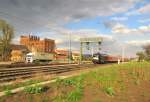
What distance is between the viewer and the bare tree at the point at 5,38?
7806 centimetres

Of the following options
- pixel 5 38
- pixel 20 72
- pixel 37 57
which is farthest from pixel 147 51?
pixel 20 72

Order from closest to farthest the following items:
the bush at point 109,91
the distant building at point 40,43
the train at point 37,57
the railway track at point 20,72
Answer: the bush at point 109,91 < the railway track at point 20,72 < the train at point 37,57 < the distant building at point 40,43

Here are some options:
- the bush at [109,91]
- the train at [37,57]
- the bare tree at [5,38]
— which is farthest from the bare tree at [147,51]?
the bush at [109,91]

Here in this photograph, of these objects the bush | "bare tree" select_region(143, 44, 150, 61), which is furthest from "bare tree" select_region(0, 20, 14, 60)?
the bush

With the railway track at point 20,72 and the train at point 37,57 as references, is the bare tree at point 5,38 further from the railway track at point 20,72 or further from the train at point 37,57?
the railway track at point 20,72

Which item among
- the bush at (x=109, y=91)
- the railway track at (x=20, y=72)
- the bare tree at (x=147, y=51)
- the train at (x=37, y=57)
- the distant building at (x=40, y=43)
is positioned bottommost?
the bush at (x=109, y=91)

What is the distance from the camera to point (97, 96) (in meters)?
11.6

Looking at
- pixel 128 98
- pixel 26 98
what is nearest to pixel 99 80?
pixel 128 98

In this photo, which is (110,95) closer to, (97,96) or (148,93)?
(97,96)

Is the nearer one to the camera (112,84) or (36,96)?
(36,96)

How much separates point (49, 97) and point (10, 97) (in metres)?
1.58

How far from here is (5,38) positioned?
79312 mm

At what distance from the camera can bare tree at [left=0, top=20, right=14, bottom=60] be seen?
78.1 meters

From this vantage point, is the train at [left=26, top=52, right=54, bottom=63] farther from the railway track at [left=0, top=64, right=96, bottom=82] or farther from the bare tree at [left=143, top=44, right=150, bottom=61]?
the railway track at [left=0, top=64, right=96, bottom=82]
